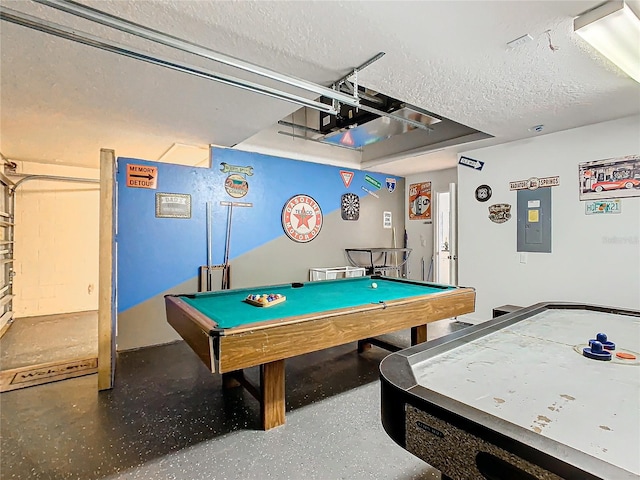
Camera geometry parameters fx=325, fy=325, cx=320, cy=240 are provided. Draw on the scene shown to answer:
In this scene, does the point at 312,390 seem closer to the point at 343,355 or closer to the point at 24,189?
the point at 343,355

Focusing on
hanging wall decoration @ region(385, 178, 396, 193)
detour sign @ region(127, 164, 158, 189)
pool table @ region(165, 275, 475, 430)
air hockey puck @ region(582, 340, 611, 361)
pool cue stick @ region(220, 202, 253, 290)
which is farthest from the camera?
hanging wall decoration @ region(385, 178, 396, 193)

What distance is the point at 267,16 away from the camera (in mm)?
1659

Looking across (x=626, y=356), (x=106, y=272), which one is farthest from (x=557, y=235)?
(x=106, y=272)

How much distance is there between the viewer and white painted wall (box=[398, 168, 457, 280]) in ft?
18.0

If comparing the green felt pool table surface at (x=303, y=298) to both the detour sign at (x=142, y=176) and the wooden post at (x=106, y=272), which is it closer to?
the wooden post at (x=106, y=272)

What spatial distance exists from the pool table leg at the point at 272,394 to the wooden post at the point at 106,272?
4.71 ft

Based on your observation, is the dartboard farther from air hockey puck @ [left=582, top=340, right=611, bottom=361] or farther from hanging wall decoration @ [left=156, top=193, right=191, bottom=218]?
air hockey puck @ [left=582, top=340, right=611, bottom=361]

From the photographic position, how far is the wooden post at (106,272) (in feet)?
8.57

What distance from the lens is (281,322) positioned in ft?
6.08

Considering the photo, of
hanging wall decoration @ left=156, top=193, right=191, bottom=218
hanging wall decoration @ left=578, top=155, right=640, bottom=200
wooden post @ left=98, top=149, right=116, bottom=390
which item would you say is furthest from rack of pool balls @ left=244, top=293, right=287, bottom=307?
hanging wall decoration @ left=578, top=155, right=640, bottom=200

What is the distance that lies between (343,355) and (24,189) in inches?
203

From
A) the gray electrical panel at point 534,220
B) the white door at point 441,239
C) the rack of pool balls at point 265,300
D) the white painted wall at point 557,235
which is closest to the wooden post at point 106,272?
the rack of pool balls at point 265,300

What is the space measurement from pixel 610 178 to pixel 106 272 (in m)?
4.70

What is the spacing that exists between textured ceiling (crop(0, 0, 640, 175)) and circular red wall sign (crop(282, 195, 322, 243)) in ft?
4.30
